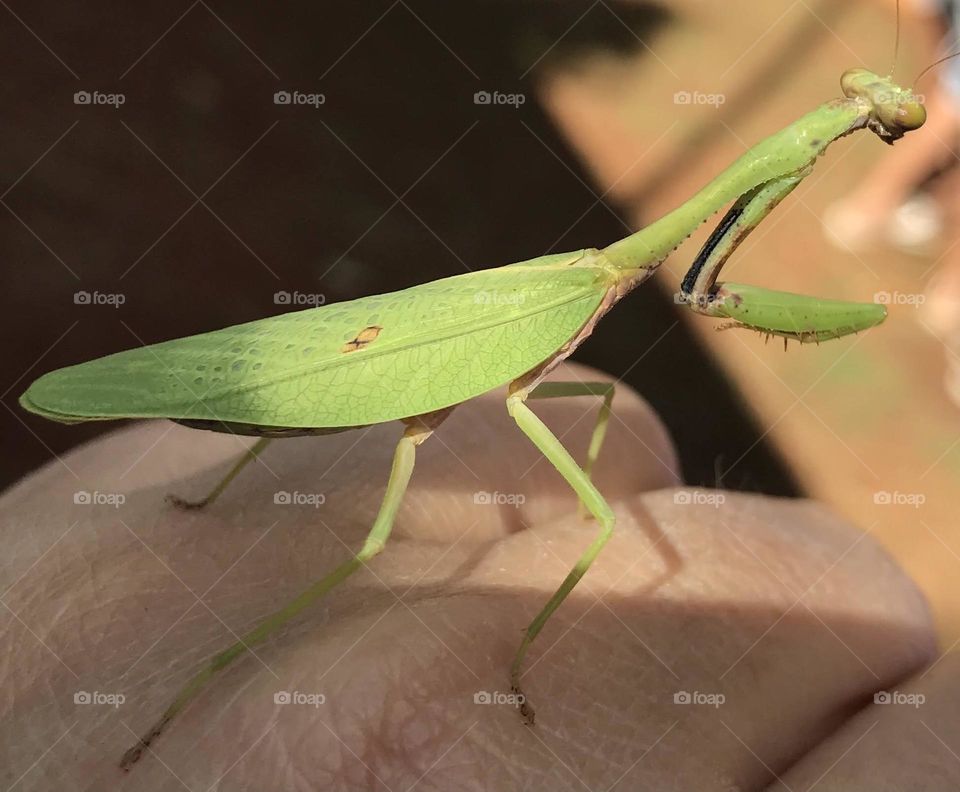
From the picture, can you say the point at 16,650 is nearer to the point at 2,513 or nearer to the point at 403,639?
the point at 2,513

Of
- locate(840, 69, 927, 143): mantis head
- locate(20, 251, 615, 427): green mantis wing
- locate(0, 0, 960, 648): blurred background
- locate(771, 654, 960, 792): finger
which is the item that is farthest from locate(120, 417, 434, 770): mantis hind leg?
locate(0, 0, 960, 648): blurred background

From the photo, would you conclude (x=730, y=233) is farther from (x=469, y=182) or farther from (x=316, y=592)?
(x=469, y=182)

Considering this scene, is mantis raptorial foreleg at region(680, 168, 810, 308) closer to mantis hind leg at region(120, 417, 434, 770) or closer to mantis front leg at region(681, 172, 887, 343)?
mantis front leg at region(681, 172, 887, 343)

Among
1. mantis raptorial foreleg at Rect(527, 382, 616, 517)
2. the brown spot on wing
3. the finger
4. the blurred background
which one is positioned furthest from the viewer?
the blurred background

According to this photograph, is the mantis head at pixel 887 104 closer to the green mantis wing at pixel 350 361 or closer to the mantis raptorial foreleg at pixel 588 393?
the green mantis wing at pixel 350 361

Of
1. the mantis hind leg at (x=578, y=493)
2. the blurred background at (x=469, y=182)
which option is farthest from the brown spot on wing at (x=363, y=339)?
the blurred background at (x=469, y=182)

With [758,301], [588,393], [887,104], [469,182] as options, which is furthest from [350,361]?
[469,182]

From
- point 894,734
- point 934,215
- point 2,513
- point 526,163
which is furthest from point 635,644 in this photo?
point 934,215
